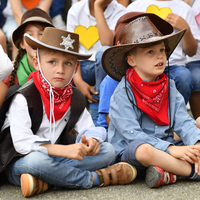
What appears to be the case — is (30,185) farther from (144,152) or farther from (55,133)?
(144,152)

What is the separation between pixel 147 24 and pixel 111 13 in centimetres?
108

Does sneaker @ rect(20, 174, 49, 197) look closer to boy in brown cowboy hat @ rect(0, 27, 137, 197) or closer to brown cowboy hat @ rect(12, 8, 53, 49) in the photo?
boy in brown cowboy hat @ rect(0, 27, 137, 197)

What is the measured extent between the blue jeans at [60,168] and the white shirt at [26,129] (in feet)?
0.18

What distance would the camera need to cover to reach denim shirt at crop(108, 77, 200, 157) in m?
1.83

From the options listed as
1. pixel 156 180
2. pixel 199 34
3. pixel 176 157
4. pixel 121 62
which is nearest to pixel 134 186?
pixel 156 180

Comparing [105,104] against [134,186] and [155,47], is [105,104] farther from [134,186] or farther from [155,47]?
[134,186]

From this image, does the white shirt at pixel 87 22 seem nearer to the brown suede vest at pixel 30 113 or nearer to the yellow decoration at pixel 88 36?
the yellow decoration at pixel 88 36

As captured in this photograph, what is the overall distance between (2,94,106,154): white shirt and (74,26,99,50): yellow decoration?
1.22 m

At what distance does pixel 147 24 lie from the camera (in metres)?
1.97

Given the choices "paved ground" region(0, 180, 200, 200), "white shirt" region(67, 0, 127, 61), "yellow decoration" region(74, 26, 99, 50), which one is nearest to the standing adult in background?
"white shirt" region(67, 0, 127, 61)

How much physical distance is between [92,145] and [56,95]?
41 cm

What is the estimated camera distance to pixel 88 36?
2975mm

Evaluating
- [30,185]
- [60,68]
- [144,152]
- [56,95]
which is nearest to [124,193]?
[144,152]

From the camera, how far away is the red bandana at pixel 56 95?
1767 mm
